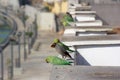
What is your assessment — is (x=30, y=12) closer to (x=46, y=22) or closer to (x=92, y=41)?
(x=46, y=22)

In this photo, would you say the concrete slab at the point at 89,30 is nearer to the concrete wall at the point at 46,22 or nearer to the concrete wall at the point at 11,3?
the concrete wall at the point at 46,22

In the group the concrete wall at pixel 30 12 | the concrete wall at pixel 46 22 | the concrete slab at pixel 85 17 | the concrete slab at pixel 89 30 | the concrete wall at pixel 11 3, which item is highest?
the concrete wall at pixel 11 3

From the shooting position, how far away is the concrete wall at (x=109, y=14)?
1513 cm

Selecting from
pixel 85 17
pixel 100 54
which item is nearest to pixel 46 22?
pixel 85 17

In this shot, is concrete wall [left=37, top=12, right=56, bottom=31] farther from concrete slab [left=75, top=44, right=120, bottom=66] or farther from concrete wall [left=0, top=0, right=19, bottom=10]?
concrete slab [left=75, top=44, right=120, bottom=66]

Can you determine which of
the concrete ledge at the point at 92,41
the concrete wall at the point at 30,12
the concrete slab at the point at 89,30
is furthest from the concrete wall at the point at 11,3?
the concrete ledge at the point at 92,41

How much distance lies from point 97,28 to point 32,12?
43.8 m

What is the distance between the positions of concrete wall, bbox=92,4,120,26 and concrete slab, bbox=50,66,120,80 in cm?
1010

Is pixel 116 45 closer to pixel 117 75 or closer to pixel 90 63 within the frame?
pixel 90 63

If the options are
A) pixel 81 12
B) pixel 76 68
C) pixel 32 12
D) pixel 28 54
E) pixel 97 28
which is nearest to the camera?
pixel 76 68

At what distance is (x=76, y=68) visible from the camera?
5.01 metres

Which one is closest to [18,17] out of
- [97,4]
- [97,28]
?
[97,4]

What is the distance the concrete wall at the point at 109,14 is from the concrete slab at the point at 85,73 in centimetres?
1010

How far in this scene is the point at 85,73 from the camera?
4.71 metres
